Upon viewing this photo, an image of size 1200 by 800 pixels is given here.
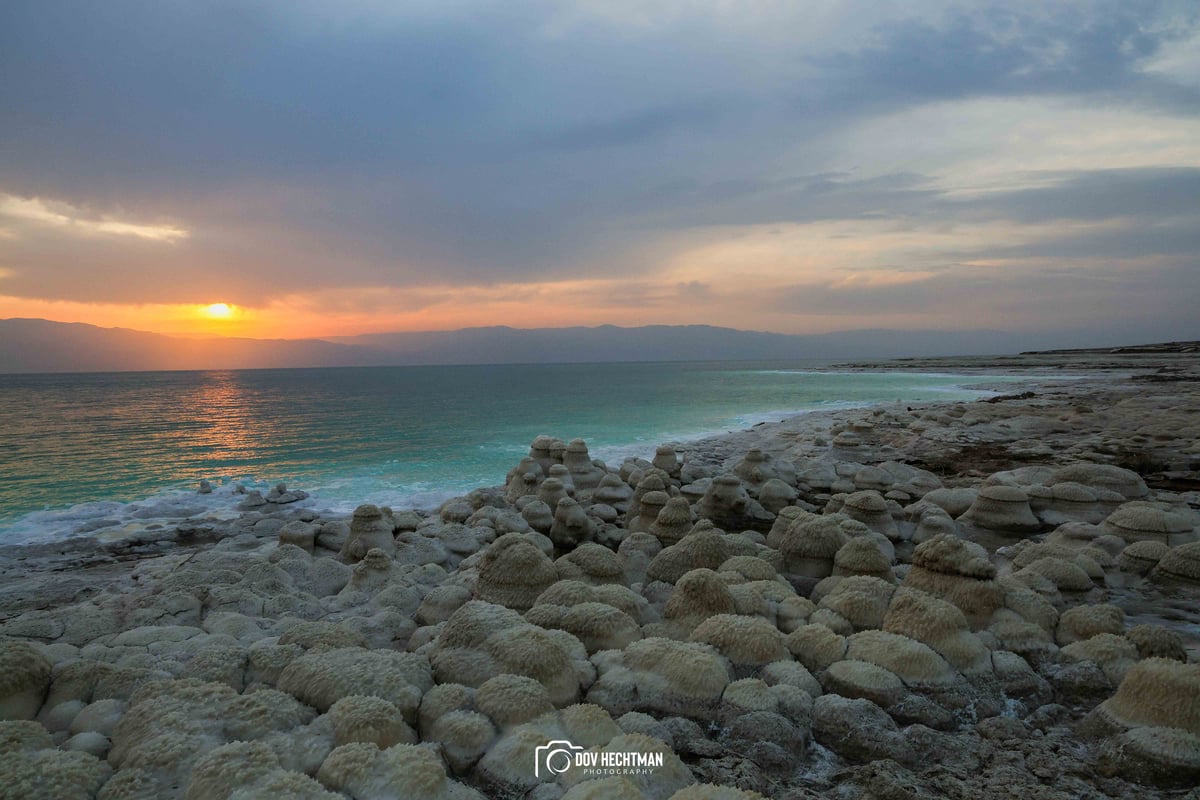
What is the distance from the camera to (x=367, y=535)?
806 centimetres

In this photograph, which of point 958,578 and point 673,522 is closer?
point 958,578

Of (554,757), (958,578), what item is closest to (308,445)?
(554,757)

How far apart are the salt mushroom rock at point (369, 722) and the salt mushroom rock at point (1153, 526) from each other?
25.4 feet

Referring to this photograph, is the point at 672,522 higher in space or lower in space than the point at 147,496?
higher

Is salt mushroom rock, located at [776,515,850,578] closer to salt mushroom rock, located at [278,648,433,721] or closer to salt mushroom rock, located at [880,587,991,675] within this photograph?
salt mushroom rock, located at [880,587,991,675]

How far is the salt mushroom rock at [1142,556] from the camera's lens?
5840 millimetres

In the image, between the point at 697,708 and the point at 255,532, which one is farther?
the point at 255,532

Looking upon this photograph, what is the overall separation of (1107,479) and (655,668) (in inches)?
342

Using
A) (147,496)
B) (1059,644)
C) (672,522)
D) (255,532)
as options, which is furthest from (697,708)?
(147,496)

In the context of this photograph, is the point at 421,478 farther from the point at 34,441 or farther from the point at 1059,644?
the point at 34,441

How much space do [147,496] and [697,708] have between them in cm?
1574

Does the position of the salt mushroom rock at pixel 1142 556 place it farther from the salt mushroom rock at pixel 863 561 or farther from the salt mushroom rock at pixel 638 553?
the salt mushroom rock at pixel 638 553

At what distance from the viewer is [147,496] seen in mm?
14070

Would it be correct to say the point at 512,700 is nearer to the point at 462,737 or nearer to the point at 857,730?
the point at 462,737
